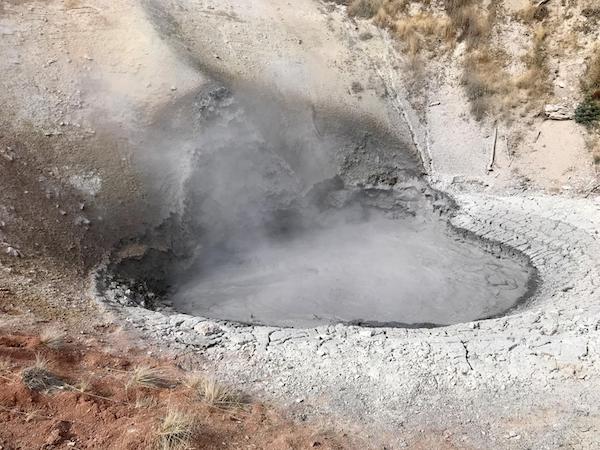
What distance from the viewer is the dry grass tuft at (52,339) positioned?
6465 mm

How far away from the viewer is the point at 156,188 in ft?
36.5

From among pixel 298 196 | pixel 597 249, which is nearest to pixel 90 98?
pixel 298 196

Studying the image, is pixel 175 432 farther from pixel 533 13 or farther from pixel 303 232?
pixel 533 13

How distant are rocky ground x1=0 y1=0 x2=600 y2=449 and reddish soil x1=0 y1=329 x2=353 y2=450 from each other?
80mm

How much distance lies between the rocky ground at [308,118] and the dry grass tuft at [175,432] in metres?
0.32

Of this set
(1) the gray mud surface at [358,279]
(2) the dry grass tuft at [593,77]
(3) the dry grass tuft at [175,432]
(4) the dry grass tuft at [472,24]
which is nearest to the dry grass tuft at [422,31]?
(4) the dry grass tuft at [472,24]

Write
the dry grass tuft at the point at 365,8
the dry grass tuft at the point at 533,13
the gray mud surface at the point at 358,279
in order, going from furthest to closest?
1. the dry grass tuft at the point at 365,8
2. the dry grass tuft at the point at 533,13
3. the gray mud surface at the point at 358,279

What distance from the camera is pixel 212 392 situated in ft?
19.6

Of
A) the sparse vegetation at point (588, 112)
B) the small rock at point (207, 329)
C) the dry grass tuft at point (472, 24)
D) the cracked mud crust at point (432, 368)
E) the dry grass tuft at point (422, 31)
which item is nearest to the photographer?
the cracked mud crust at point (432, 368)

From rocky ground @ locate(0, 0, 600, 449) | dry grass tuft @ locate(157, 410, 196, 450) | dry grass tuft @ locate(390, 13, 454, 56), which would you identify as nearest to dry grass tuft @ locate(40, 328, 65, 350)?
rocky ground @ locate(0, 0, 600, 449)

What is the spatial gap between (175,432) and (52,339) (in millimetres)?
2323

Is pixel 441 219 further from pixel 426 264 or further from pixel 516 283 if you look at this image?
pixel 516 283

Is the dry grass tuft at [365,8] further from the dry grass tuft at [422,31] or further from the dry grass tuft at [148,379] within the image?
the dry grass tuft at [148,379]

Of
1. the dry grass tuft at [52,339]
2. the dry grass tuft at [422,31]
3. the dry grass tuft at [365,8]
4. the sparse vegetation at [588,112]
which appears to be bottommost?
the dry grass tuft at [52,339]
